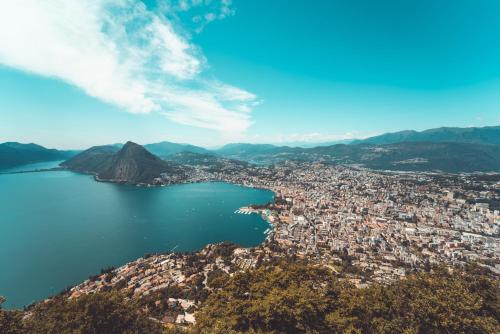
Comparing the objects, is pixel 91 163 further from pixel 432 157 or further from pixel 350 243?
pixel 432 157

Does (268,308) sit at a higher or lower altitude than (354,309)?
higher

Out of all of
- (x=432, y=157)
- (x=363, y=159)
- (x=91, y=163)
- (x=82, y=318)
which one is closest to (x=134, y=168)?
(x=91, y=163)

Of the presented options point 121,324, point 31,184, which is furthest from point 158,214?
point 31,184

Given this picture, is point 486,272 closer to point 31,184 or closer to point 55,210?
point 55,210

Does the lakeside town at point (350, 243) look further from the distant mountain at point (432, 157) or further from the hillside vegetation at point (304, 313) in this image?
the distant mountain at point (432, 157)

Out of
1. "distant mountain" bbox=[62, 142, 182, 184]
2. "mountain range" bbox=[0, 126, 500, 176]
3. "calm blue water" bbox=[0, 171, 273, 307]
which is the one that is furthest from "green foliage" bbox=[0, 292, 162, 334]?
"mountain range" bbox=[0, 126, 500, 176]

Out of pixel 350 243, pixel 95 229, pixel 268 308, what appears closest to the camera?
pixel 268 308
